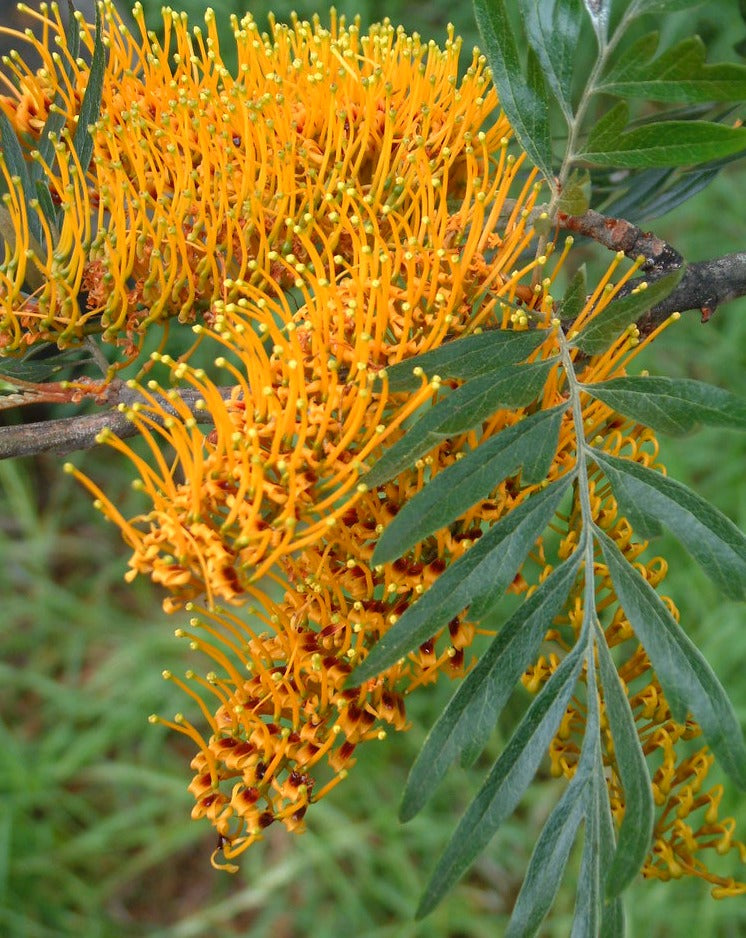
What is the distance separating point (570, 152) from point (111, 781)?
6.55ft

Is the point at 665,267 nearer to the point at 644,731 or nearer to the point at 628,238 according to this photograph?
the point at 628,238

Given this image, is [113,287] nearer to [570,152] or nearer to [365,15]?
[570,152]

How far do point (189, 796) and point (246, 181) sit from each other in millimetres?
1715

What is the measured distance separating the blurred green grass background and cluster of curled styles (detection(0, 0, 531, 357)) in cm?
119

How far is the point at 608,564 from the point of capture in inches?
30.2

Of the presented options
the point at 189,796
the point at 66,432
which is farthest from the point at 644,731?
the point at 189,796

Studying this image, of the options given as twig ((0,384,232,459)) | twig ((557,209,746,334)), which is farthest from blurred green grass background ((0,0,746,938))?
twig ((0,384,232,459))

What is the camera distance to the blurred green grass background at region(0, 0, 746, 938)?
2.06 metres

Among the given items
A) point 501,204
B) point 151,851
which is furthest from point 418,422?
point 151,851

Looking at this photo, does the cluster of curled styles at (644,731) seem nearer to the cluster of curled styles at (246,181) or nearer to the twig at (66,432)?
the cluster of curled styles at (246,181)

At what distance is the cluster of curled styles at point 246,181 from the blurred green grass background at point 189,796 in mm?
1194

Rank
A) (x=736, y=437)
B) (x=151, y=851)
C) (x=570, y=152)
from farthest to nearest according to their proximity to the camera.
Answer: (x=736, y=437) → (x=151, y=851) → (x=570, y=152)

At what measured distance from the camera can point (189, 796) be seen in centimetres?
220

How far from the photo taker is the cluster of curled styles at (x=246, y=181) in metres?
0.88
